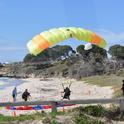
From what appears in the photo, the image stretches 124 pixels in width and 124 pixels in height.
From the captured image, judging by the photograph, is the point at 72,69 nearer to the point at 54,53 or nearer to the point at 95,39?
the point at 54,53

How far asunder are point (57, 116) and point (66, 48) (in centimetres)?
15175

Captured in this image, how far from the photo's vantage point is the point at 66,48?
167250 mm

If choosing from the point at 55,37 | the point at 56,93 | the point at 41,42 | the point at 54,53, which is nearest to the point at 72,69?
the point at 54,53

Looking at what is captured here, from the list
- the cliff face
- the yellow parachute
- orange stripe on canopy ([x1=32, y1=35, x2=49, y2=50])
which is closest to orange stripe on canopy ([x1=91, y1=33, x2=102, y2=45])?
the yellow parachute

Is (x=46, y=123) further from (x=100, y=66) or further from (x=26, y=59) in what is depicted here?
(x=26, y=59)

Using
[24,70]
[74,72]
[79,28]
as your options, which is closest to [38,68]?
[24,70]

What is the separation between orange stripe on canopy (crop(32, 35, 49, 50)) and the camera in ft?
62.7

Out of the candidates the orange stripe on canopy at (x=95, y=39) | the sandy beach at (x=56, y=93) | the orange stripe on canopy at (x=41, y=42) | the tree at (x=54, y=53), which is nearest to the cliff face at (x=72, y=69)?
the tree at (x=54, y=53)

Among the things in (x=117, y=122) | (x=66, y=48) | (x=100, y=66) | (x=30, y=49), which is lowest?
(x=117, y=122)

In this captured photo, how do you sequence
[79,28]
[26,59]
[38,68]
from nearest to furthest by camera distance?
1. [79,28]
2. [38,68]
3. [26,59]

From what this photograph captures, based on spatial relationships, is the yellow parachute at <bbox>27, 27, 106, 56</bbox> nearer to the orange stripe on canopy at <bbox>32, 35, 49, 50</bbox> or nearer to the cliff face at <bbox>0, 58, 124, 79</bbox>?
the orange stripe on canopy at <bbox>32, 35, 49, 50</bbox>

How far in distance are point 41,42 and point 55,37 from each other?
73cm

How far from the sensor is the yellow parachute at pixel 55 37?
61.8 feet

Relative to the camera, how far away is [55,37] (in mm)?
18750
